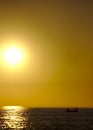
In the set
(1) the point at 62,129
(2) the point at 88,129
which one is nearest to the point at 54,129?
(1) the point at 62,129

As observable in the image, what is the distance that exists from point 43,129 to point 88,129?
15.7 metres

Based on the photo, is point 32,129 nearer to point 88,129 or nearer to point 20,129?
point 20,129

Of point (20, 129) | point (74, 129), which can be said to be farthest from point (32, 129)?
point (74, 129)

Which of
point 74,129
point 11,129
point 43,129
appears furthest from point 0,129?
point 74,129

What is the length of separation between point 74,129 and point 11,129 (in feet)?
70.9

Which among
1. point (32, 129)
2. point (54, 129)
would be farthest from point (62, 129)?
point (32, 129)

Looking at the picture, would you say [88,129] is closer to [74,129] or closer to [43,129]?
[74,129]

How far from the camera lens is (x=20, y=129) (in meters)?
123

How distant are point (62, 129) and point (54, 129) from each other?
2.87 m

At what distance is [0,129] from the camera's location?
12131 centimetres

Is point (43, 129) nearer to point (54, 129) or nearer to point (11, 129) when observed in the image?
point (54, 129)

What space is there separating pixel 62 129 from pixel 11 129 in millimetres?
18138

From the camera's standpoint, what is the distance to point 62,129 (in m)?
118

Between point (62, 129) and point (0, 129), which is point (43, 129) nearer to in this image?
point (62, 129)
